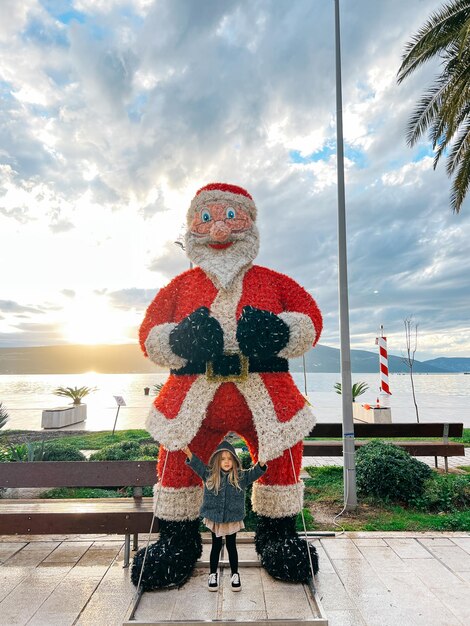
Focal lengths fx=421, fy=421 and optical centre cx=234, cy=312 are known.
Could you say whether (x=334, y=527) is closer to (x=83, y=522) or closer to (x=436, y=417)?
(x=83, y=522)

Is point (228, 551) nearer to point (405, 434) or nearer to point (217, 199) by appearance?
point (217, 199)

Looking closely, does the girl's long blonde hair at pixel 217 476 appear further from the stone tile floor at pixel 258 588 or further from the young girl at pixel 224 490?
the stone tile floor at pixel 258 588

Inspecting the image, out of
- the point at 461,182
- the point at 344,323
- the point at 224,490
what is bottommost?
the point at 224,490

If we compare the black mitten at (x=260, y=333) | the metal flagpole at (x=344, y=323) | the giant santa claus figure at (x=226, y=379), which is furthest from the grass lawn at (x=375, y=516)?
the black mitten at (x=260, y=333)

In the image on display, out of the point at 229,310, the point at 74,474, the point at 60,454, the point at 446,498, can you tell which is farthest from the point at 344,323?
the point at 60,454

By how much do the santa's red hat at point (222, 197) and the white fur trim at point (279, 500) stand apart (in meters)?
2.09

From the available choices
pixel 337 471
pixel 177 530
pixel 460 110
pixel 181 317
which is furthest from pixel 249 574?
pixel 460 110

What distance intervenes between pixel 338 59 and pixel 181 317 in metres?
4.21

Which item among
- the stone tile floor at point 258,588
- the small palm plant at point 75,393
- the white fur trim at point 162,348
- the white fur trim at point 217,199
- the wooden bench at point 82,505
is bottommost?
the stone tile floor at point 258,588

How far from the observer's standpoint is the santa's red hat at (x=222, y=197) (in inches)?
129

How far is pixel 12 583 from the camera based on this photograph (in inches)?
122

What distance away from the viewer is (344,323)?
5.02 metres

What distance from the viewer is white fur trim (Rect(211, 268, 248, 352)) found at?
299 centimetres

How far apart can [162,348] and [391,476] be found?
11.6ft
